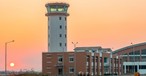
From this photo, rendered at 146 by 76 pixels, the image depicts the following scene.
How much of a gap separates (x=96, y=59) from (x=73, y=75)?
15.9m

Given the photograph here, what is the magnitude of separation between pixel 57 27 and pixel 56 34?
74.7 inches

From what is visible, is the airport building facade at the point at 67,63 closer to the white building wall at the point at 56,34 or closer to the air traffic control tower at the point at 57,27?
the white building wall at the point at 56,34

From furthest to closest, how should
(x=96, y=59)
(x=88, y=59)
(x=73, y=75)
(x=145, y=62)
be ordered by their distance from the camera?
(x=145, y=62)
(x=96, y=59)
(x=88, y=59)
(x=73, y=75)

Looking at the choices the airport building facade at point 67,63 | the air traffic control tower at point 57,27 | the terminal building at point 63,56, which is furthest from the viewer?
the air traffic control tower at point 57,27

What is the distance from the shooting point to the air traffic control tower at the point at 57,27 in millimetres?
107188

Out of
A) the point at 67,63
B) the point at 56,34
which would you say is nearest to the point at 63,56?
the point at 67,63

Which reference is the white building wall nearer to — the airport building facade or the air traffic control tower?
the air traffic control tower

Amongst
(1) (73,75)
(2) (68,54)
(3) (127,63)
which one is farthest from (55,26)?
(3) (127,63)

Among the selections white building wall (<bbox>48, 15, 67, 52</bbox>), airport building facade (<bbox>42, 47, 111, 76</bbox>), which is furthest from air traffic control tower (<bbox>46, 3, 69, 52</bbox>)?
airport building facade (<bbox>42, 47, 111, 76</bbox>)

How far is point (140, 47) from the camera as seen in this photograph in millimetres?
144500

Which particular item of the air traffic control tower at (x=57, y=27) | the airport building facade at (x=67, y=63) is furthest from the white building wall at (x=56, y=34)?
the airport building facade at (x=67, y=63)

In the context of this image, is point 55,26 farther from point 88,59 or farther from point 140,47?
point 140,47

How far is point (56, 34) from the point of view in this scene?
354 ft

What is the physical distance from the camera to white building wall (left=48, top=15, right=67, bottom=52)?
10719 centimetres
